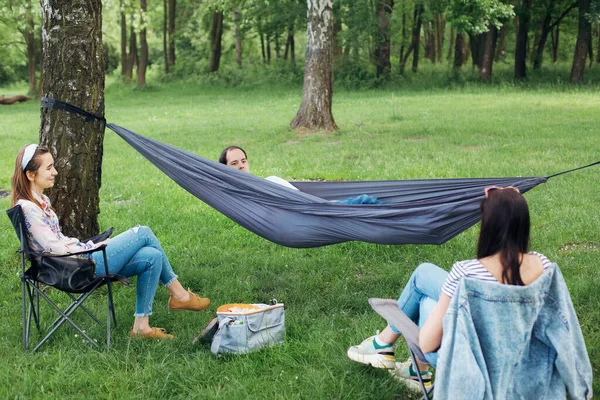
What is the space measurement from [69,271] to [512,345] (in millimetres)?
1917

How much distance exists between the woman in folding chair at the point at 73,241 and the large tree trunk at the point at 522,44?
53.9 feet

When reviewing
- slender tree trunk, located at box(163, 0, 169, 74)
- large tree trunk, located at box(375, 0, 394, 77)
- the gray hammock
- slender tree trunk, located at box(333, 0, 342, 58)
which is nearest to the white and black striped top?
the gray hammock

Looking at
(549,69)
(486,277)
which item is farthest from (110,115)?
(486,277)

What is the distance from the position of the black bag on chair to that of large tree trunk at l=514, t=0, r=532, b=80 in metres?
16.7

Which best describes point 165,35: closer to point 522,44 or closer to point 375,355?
point 522,44

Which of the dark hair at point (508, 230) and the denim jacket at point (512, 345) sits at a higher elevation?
the dark hair at point (508, 230)

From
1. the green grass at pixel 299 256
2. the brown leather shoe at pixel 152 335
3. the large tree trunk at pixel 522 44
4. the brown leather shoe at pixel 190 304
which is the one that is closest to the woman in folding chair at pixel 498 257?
the green grass at pixel 299 256

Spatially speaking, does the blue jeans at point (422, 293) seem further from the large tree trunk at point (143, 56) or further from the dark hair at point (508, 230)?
the large tree trunk at point (143, 56)

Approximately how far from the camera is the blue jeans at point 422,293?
2.48 meters

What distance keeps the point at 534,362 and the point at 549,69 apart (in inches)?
733

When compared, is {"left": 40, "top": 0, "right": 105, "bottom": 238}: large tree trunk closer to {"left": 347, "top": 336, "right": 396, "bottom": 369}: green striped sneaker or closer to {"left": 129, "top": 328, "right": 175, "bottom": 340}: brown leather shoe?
{"left": 129, "top": 328, "right": 175, "bottom": 340}: brown leather shoe

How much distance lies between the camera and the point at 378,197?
411cm

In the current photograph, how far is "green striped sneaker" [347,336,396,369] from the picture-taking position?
271 centimetres

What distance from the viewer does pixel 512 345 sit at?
205cm
